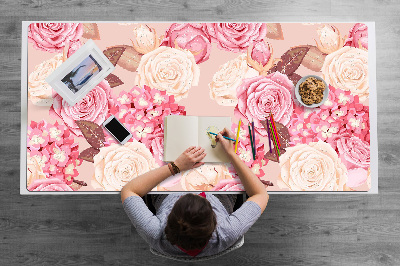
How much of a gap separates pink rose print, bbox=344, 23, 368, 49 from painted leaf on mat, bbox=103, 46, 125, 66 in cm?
78

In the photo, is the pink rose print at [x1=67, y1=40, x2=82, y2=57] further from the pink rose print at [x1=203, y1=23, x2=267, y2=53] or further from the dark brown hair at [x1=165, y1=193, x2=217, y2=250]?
the dark brown hair at [x1=165, y1=193, x2=217, y2=250]

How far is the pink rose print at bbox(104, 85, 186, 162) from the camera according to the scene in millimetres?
1191

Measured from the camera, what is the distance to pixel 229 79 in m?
1.22

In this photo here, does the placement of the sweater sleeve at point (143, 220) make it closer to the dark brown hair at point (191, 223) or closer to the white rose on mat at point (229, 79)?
the dark brown hair at point (191, 223)

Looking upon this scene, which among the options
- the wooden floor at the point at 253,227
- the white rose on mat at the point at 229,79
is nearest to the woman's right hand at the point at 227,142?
the white rose on mat at the point at 229,79

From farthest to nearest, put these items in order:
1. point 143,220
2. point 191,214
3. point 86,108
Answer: point 86,108 → point 143,220 → point 191,214

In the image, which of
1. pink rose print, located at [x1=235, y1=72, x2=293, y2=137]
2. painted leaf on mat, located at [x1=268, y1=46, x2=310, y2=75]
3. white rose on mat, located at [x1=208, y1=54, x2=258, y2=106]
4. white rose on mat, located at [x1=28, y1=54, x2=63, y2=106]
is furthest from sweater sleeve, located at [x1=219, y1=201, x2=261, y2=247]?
white rose on mat, located at [x1=28, y1=54, x2=63, y2=106]

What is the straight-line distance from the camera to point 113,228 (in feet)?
5.73

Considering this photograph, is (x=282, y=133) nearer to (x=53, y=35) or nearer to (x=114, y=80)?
(x=114, y=80)

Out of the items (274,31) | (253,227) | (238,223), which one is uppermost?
(274,31)

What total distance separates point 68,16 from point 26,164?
928 millimetres

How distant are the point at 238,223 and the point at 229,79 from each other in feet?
1.59

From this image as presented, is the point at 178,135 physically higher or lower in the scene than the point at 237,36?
lower

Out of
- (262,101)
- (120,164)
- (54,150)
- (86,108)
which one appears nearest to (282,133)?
(262,101)
